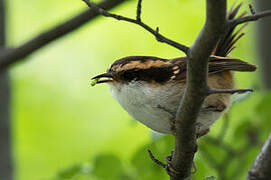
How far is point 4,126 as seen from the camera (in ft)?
21.9

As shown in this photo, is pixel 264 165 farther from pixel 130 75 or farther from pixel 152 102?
pixel 130 75

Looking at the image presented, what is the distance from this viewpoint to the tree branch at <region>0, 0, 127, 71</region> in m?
6.18

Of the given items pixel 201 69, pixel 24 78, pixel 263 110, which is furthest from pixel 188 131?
pixel 24 78

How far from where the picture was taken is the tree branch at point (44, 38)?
6176 millimetres

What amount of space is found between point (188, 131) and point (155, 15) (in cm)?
729

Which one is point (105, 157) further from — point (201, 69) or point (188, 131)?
point (201, 69)

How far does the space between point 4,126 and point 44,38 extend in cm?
133

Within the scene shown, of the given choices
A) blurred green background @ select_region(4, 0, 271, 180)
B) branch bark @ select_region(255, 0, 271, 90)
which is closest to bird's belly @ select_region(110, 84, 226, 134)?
branch bark @ select_region(255, 0, 271, 90)

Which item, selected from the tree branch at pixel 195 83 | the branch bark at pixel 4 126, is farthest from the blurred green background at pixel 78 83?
the tree branch at pixel 195 83

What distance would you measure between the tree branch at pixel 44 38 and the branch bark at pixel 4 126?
0.44 meters

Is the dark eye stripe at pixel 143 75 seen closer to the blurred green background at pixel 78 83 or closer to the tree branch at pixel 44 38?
the tree branch at pixel 44 38

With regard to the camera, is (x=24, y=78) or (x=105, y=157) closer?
(x=105, y=157)

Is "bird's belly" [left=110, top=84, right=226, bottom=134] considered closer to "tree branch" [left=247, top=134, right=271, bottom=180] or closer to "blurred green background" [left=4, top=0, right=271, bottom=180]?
"tree branch" [left=247, top=134, right=271, bottom=180]

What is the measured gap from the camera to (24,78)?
35.1 ft
